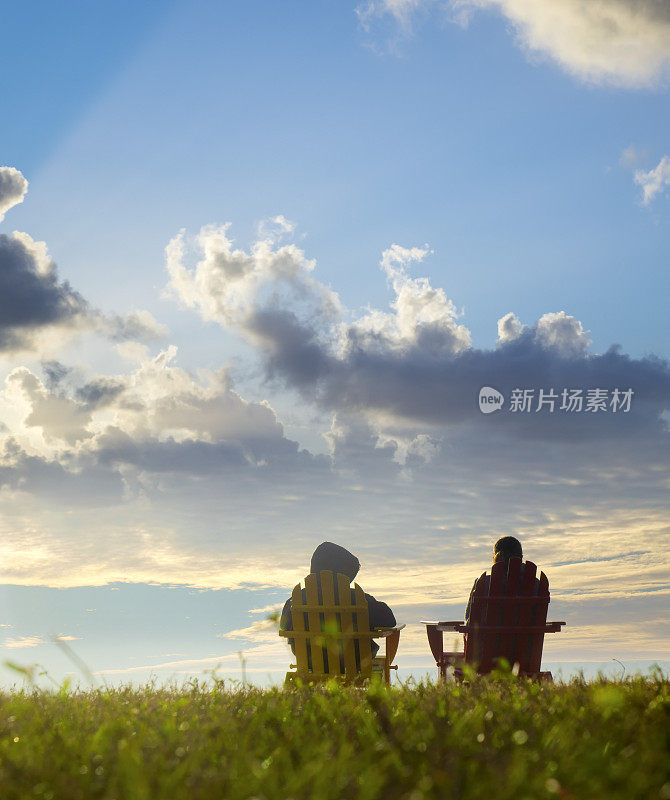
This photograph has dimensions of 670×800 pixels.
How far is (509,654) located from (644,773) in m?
6.29

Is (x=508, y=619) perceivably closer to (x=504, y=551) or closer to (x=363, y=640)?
(x=504, y=551)

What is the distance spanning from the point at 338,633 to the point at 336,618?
0.17 metres

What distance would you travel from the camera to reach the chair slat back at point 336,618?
8.74 metres

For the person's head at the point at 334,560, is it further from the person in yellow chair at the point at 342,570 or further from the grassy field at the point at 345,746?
the grassy field at the point at 345,746

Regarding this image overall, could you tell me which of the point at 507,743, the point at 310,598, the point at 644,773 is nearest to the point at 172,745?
the point at 507,743

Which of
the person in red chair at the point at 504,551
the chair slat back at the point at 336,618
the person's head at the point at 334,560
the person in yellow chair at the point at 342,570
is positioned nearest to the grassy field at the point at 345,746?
the chair slat back at the point at 336,618

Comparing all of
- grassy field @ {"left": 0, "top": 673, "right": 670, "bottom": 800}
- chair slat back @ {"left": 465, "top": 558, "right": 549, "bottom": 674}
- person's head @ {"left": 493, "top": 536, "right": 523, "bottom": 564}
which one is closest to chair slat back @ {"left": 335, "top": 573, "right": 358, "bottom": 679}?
chair slat back @ {"left": 465, "top": 558, "right": 549, "bottom": 674}

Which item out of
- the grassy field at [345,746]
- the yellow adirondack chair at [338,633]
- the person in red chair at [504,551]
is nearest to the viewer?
the grassy field at [345,746]

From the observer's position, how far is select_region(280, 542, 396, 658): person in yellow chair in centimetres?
897

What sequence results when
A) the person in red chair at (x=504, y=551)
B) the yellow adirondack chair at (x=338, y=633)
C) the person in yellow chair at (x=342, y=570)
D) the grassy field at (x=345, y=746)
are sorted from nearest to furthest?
the grassy field at (x=345, y=746) → the yellow adirondack chair at (x=338, y=633) → the person in yellow chair at (x=342, y=570) → the person in red chair at (x=504, y=551)

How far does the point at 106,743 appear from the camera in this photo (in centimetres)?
384

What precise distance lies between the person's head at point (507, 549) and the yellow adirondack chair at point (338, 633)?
1704 mm

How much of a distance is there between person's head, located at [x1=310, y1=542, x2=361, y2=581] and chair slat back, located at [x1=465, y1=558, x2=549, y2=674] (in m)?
1.59

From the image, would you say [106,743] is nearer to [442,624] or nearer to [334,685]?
[334,685]
